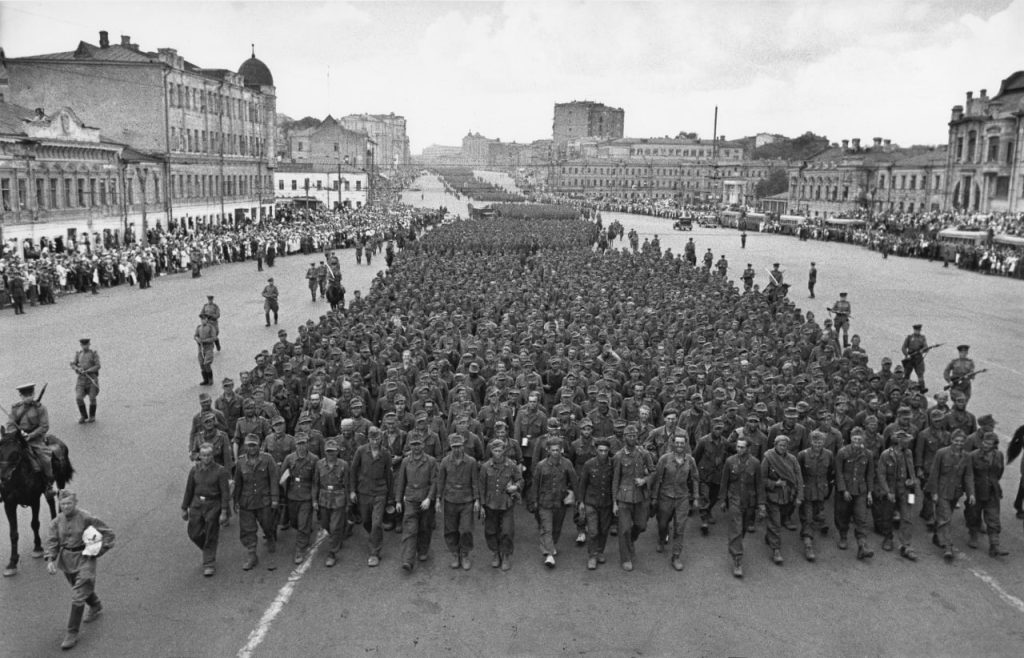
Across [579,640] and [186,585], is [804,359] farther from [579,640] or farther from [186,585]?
[186,585]

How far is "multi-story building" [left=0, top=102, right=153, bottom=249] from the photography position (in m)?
35.2

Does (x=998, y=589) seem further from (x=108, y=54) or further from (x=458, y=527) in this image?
(x=108, y=54)

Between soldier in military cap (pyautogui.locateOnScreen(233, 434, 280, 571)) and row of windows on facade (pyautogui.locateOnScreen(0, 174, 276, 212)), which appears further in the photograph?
row of windows on facade (pyautogui.locateOnScreen(0, 174, 276, 212))

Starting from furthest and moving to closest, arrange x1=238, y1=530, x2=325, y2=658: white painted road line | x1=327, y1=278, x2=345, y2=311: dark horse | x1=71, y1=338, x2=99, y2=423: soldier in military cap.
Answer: x1=327, y1=278, x2=345, y2=311: dark horse, x1=71, y1=338, x2=99, y2=423: soldier in military cap, x1=238, y1=530, x2=325, y2=658: white painted road line

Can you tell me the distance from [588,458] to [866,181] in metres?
86.1

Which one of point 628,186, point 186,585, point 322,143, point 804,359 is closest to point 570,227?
point 804,359

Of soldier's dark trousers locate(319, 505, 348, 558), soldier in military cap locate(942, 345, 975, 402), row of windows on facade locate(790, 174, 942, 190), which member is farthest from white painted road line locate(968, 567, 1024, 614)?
row of windows on facade locate(790, 174, 942, 190)

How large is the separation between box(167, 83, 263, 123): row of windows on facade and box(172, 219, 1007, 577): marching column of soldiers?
46004 millimetres

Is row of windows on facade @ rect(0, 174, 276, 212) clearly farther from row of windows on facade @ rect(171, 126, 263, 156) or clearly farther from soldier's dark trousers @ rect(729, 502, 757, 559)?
soldier's dark trousers @ rect(729, 502, 757, 559)

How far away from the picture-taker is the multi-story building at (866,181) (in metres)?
78.4

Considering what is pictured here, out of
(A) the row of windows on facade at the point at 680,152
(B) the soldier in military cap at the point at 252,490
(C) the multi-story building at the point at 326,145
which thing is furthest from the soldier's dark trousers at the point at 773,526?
(A) the row of windows on facade at the point at 680,152

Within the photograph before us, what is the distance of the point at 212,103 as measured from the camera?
5988cm

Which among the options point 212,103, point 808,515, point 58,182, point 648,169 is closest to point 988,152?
point 212,103

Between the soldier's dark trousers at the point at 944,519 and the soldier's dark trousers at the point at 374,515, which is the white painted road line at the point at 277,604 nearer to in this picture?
the soldier's dark trousers at the point at 374,515
